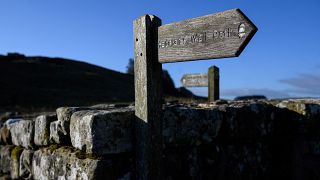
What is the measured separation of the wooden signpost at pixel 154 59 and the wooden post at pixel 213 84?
5.65 meters

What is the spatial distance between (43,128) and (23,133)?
887mm

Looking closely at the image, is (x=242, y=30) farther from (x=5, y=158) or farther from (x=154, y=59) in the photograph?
(x=5, y=158)

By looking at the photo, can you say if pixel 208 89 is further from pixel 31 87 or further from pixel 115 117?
pixel 31 87

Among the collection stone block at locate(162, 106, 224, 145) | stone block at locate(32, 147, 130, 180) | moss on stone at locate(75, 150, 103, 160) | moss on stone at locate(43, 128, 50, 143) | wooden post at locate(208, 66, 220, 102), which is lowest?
stone block at locate(32, 147, 130, 180)

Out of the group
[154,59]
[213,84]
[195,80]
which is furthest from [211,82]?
[154,59]

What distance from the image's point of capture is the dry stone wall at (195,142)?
4.10 m

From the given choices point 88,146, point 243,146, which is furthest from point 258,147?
point 88,146

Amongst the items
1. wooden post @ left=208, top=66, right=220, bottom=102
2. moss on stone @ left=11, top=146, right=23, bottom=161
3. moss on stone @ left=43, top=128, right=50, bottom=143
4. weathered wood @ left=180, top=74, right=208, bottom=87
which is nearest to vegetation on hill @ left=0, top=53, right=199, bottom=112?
weathered wood @ left=180, top=74, right=208, bottom=87

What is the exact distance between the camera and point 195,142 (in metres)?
4.50

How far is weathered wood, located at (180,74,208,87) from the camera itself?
1011cm

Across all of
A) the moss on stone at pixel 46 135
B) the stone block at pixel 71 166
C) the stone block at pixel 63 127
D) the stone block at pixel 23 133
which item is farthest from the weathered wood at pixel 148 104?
the stone block at pixel 23 133

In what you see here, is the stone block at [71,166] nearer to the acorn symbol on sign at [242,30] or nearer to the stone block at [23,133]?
the stone block at [23,133]

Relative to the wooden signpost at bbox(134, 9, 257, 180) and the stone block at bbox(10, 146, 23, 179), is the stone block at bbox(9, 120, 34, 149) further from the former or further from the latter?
the wooden signpost at bbox(134, 9, 257, 180)

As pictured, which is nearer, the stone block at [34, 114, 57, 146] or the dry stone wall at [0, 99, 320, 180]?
the dry stone wall at [0, 99, 320, 180]
